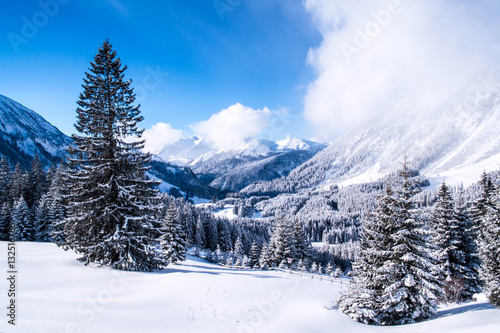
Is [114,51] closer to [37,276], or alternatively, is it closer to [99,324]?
[37,276]

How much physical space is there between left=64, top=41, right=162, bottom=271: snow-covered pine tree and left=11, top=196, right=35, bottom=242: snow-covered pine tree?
111 feet

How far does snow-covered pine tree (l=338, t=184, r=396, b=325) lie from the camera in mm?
12234

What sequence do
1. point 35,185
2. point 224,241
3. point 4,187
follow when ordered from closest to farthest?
1. point 4,187
2. point 35,185
3. point 224,241

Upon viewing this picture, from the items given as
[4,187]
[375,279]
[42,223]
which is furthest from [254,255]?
[4,187]

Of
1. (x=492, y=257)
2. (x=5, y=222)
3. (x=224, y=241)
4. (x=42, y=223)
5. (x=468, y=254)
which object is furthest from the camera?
(x=224, y=241)

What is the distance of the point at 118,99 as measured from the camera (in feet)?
51.3

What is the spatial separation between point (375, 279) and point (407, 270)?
185cm

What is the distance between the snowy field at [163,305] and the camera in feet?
23.2

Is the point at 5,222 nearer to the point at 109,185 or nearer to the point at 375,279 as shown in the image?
the point at 109,185

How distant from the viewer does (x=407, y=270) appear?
1383cm

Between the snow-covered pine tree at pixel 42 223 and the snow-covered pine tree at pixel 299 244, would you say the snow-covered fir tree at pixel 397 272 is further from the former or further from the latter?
the snow-covered pine tree at pixel 42 223

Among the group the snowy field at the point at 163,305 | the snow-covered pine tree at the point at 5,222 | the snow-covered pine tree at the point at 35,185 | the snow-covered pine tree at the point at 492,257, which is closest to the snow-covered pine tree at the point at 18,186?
the snow-covered pine tree at the point at 35,185

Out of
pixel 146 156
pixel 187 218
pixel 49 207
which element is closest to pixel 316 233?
pixel 187 218

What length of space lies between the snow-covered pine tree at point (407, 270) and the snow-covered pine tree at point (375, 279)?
0.63 feet
